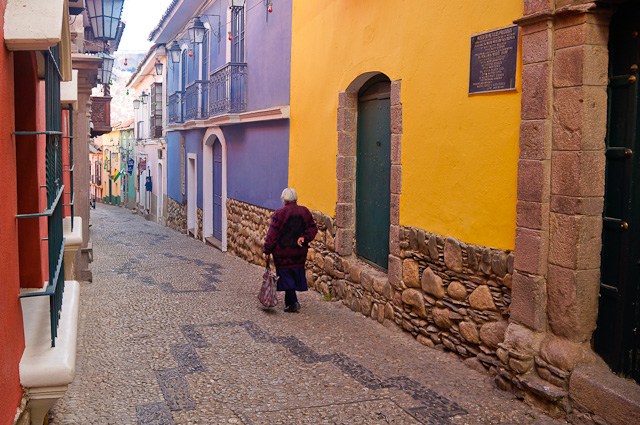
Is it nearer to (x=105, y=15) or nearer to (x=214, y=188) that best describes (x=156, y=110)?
(x=214, y=188)

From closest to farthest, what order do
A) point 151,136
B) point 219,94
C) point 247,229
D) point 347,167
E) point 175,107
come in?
point 347,167, point 247,229, point 219,94, point 175,107, point 151,136

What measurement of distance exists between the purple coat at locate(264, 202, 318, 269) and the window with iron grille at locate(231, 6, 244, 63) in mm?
6724

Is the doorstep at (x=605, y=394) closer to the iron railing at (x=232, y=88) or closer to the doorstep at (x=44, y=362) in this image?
the doorstep at (x=44, y=362)

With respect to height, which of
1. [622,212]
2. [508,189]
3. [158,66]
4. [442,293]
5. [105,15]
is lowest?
[442,293]

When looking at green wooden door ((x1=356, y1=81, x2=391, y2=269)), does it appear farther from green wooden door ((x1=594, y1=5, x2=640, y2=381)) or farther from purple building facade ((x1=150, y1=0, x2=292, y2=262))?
green wooden door ((x1=594, y1=5, x2=640, y2=381))

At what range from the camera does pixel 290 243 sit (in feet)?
27.6

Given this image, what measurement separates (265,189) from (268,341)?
231 inches

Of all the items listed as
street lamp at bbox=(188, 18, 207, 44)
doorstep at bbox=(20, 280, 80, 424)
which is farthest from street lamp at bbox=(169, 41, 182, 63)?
doorstep at bbox=(20, 280, 80, 424)

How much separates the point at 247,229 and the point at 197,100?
5333 millimetres

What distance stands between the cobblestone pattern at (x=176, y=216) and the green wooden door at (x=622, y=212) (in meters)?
17.6

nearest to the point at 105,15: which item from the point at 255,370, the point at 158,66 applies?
the point at 255,370

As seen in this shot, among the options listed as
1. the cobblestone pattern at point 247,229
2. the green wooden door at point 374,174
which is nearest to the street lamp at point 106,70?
the cobblestone pattern at point 247,229

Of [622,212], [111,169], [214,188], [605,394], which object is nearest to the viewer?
[605,394]

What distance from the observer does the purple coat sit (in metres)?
8.36
